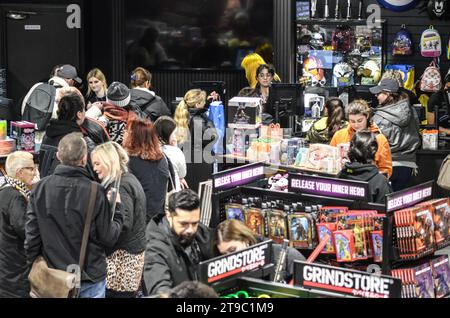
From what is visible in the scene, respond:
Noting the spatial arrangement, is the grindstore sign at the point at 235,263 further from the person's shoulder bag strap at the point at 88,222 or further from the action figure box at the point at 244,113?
the action figure box at the point at 244,113

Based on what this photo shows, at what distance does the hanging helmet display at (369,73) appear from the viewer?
1341 cm

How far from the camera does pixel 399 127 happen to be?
34.6 ft

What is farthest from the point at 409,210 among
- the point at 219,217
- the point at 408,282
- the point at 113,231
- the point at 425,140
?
the point at 425,140

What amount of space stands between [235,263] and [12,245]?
2.22 m

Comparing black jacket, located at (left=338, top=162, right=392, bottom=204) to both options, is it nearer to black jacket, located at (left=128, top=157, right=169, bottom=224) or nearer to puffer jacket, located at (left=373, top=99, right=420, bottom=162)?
black jacket, located at (left=128, top=157, right=169, bottom=224)

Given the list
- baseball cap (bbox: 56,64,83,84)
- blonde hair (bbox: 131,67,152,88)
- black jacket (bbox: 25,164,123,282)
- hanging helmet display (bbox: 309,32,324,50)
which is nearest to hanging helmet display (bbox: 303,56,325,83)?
hanging helmet display (bbox: 309,32,324,50)

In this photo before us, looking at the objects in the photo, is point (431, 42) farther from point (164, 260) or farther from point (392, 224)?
point (164, 260)

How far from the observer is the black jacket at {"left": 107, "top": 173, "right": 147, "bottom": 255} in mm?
6656

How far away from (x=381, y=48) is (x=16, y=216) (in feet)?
26.4

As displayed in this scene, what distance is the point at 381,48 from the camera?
13523 millimetres

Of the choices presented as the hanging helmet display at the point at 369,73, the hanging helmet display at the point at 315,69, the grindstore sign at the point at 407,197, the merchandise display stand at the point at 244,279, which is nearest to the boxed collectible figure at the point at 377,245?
the grindstore sign at the point at 407,197

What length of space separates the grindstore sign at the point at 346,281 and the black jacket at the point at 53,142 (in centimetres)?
349
